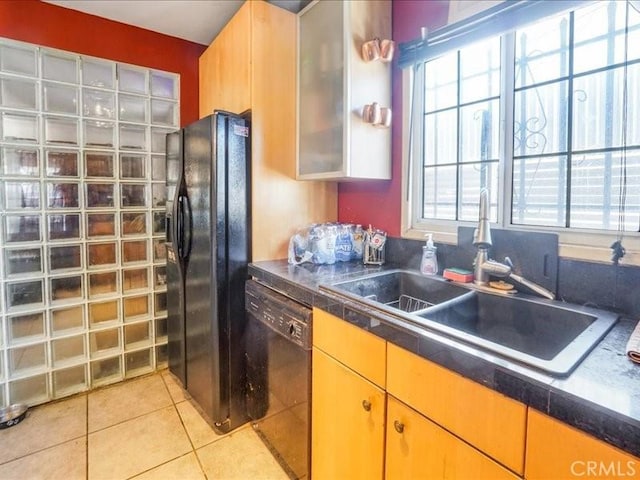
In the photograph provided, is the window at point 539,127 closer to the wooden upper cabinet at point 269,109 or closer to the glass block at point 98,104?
the wooden upper cabinet at point 269,109

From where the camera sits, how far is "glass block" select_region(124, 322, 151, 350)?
7.65ft

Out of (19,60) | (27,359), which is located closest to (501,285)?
(27,359)

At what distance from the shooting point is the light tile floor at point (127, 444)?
1.57 m

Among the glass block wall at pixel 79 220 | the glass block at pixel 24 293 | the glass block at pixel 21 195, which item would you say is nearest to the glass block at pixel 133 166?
the glass block wall at pixel 79 220

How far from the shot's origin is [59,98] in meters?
2.01

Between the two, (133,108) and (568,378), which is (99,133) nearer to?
(133,108)

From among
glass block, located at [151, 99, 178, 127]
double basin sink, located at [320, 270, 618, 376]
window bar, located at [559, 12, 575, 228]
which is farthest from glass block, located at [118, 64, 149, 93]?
window bar, located at [559, 12, 575, 228]

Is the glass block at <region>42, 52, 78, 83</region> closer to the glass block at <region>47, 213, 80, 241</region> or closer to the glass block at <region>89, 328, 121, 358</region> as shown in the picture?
the glass block at <region>47, 213, 80, 241</region>

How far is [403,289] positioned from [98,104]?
7.09 feet

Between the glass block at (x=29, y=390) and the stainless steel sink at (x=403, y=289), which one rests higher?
the stainless steel sink at (x=403, y=289)

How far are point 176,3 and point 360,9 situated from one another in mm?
1129

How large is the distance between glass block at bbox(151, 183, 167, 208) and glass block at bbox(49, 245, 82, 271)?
0.54m

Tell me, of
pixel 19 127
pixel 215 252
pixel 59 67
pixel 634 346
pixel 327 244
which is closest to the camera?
pixel 634 346

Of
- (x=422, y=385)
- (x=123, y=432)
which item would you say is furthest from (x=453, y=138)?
(x=123, y=432)
